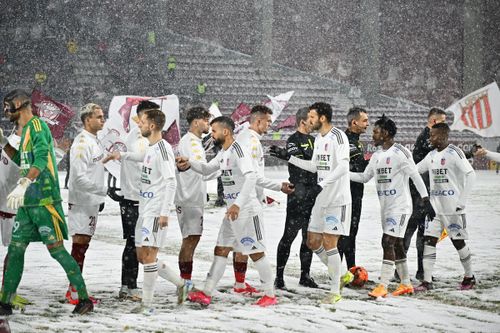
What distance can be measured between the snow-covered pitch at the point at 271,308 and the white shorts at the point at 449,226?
51 centimetres

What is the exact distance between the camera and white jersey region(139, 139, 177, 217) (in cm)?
686

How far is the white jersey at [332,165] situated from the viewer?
24.7ft

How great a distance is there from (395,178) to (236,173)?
1.58 meters

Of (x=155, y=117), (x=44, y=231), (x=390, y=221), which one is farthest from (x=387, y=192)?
(x=44, y=231)

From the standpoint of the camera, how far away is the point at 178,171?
784 cm

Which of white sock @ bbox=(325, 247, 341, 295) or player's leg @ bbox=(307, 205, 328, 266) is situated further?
player's leg @ bbox=(307, 205, 328, 266)

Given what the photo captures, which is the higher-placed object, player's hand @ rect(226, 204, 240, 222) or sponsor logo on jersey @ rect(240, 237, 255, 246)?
player's hand @ rect(226, 204, 240, 222)

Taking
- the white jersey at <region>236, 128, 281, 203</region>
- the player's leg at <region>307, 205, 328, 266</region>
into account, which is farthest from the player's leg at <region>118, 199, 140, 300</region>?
the player's leg at <region>307, 205, 328, 266</region>

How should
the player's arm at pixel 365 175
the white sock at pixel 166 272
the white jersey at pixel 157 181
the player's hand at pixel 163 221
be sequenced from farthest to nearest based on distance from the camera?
1. the player's arm at pixel 365 175
2. the white sock at pixel 166 272
3. the white jersey at pixel 157 181
4. the player's hand at pixel 163 221

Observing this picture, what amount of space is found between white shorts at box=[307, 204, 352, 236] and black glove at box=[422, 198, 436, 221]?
81cm

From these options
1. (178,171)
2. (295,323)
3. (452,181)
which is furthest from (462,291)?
(178,171)

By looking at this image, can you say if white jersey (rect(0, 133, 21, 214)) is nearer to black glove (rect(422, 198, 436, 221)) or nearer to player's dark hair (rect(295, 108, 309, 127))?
player's dark hair (rect(295, 108, 309, 127))

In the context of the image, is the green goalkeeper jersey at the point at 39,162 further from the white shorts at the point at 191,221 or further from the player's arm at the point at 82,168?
the white shorts at the point at 191,221

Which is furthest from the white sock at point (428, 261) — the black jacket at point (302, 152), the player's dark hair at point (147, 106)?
the player's dark hair at point (147, 106)
